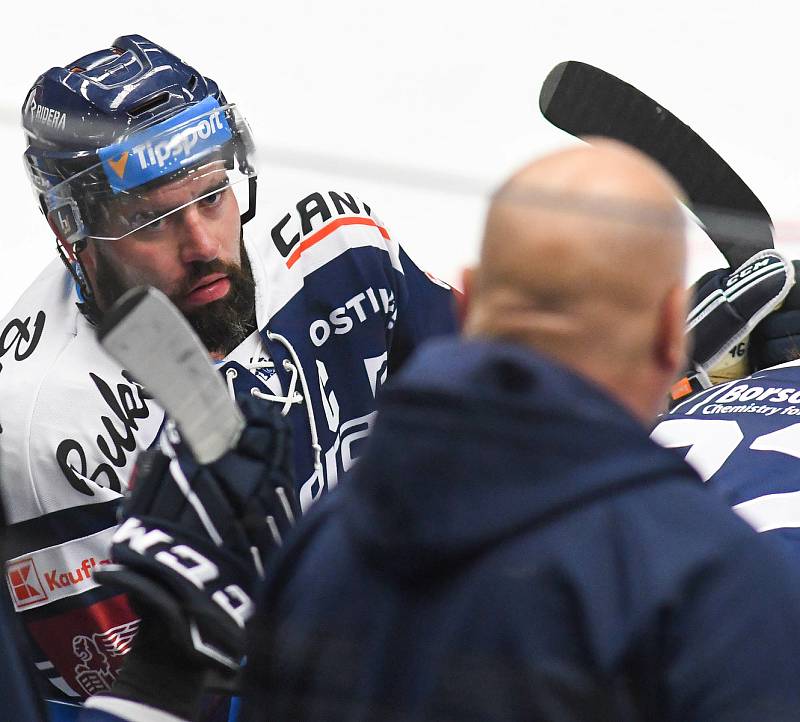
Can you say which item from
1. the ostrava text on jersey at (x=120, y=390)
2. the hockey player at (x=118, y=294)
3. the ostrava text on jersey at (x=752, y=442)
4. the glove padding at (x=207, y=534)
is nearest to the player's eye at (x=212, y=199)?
the hockey player at (x=118, y=294)

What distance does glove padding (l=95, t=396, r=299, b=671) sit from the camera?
730 mm

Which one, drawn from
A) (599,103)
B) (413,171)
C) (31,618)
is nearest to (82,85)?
(31,618)

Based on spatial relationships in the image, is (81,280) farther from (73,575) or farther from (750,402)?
(750,402)

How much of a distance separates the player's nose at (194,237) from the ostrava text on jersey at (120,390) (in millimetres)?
105

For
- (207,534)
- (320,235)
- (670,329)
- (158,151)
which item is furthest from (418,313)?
(670,329)

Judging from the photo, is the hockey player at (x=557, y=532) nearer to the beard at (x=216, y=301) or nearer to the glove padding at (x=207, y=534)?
the glove padding at (x=207, y=534)

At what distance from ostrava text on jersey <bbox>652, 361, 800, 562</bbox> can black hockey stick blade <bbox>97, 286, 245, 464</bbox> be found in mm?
622

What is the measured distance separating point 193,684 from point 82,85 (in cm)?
79

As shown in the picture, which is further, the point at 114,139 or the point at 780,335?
the point at 780,335

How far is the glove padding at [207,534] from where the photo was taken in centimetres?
73

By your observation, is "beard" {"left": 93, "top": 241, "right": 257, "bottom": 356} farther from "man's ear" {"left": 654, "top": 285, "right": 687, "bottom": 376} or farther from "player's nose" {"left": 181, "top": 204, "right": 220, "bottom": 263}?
"man's ear" {"left": 654, "top": 285, "right": 687, "bottom": 376}

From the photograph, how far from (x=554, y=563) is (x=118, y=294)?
90 cm

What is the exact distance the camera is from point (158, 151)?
4.37ft

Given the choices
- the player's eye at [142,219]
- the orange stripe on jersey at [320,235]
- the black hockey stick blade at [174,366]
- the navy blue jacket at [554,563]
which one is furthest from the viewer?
the orange stripe on jersey at [320,235]
